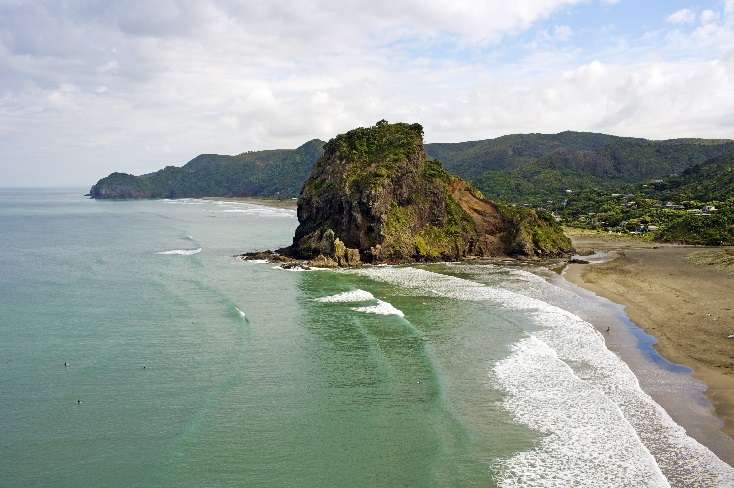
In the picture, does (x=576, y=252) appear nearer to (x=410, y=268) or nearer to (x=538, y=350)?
(x=410, y=268)

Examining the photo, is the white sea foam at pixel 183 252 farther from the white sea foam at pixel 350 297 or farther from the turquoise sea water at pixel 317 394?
the white sea foam at pixel 350 297

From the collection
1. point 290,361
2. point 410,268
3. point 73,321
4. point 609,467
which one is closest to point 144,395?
point 290,361

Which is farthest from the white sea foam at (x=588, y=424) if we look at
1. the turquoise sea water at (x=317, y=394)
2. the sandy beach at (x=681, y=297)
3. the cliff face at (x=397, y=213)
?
the cliff face at (x=397, y=213)

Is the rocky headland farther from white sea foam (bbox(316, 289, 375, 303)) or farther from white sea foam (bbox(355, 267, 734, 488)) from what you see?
white sea foam (bbox(355, 267, 734, 488))

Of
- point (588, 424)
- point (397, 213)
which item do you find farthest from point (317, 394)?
point (397, 213)

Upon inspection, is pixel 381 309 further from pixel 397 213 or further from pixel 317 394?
pixel 397 213

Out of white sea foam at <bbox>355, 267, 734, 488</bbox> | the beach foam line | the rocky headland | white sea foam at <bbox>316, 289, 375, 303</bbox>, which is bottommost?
white sea foam at <bbox>355, 267, 734, 488</bbox>

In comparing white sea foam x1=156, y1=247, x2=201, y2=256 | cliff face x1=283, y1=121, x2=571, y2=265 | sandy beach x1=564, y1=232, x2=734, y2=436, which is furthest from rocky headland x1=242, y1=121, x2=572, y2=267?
sandy beach x1=564, y1=232, x2=734, y2=436
